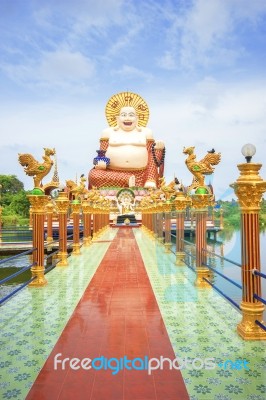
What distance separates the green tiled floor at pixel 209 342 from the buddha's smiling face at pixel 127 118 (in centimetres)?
2413

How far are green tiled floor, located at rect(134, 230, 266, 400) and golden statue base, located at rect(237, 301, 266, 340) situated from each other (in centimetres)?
9

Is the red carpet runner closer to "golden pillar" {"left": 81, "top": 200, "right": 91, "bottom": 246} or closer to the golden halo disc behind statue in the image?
"golden pillar" {"left": 81, "top": 200, "right": 91, "bottom": 246}

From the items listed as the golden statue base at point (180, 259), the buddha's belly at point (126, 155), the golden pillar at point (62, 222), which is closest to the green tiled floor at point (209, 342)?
the golden statue base at point (180, 259)

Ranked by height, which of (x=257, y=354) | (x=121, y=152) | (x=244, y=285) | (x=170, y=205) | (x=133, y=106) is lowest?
(x=257, y=354)

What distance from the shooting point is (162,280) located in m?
6.38

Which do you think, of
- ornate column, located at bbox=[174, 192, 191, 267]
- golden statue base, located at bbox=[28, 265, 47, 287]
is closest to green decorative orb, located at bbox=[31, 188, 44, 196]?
golden statue base, located at bbox=[28, 265, 47, 287]

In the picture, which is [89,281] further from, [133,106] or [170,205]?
[133,106]

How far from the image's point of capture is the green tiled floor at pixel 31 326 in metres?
2.81

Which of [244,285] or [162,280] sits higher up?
[244,285]

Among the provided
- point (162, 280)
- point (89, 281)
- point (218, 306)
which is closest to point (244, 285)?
point (218, 306)

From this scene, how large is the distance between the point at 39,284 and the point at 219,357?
3.61 meters

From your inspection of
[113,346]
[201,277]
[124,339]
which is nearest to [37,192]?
[201,277]

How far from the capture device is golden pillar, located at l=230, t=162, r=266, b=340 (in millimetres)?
3607

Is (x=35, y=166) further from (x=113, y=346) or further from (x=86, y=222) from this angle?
(x=86, y=222)
